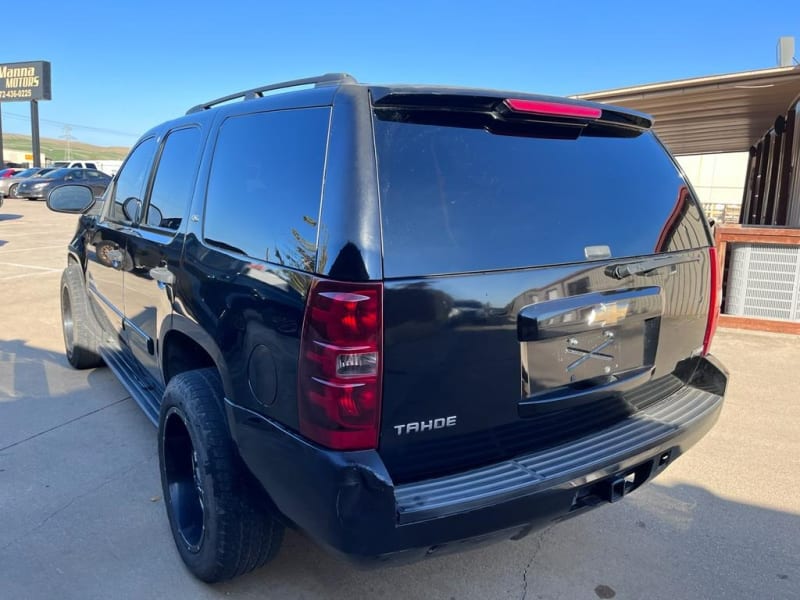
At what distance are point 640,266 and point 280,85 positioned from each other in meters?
1.66

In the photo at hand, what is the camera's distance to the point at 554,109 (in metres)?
2.25

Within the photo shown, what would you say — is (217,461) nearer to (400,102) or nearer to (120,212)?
(400,102)

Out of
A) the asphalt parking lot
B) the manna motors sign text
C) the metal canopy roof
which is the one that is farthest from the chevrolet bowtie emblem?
the manna motors sign text

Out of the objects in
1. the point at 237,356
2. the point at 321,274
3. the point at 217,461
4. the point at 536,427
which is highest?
the point at 321,274

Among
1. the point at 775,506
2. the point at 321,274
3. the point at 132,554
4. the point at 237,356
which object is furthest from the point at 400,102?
the point at 775,506

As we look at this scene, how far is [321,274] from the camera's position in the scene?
6.08ft

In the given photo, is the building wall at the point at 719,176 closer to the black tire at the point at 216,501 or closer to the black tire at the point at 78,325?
the black tire at the point at 78,325

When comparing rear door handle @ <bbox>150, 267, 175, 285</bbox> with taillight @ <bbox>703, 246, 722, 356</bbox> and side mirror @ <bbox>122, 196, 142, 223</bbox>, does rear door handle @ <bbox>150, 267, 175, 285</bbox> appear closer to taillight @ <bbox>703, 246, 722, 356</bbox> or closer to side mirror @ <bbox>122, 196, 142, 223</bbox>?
side mirror @ <bbox>122, 196, 142, 223</bbox>

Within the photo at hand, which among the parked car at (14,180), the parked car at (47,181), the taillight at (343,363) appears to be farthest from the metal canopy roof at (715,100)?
the parked car at (14,180)

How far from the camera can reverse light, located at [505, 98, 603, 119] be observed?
2146 mm

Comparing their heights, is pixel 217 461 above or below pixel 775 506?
above

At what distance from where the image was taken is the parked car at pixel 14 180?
26006 millimetres

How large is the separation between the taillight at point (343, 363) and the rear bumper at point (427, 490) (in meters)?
0.08

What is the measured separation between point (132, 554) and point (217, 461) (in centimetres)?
86
